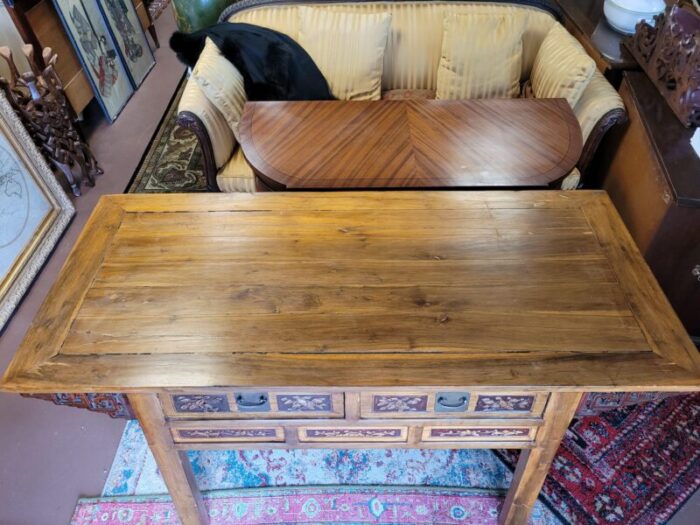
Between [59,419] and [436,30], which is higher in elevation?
[436,30]

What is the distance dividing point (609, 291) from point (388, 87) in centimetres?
170

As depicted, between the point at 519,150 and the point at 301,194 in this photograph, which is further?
the point at 519,150

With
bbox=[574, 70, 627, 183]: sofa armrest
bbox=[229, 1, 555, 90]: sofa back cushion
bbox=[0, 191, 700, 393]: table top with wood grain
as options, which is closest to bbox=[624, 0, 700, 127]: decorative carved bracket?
bbox=[574, 70, 627, 183]: sofa armrest

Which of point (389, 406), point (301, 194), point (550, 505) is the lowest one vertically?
point (550, 505)

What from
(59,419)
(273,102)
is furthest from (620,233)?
(59,419)

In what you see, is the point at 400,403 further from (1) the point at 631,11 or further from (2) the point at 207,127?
(1) the point at 631,11

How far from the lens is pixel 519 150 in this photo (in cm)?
178

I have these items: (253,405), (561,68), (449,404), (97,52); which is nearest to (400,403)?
(449,404)

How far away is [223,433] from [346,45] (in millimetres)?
1760

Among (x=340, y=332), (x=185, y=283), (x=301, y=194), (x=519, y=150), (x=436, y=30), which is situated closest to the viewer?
(x=340, y=332)

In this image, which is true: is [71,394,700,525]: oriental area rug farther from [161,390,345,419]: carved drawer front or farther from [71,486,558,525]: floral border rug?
[161,390,345,419]: carved drawer front

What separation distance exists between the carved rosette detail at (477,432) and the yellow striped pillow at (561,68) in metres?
1.37

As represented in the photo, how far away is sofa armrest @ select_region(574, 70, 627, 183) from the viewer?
194cm

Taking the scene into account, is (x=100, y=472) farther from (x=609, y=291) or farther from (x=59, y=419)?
(x=609, y=291)
